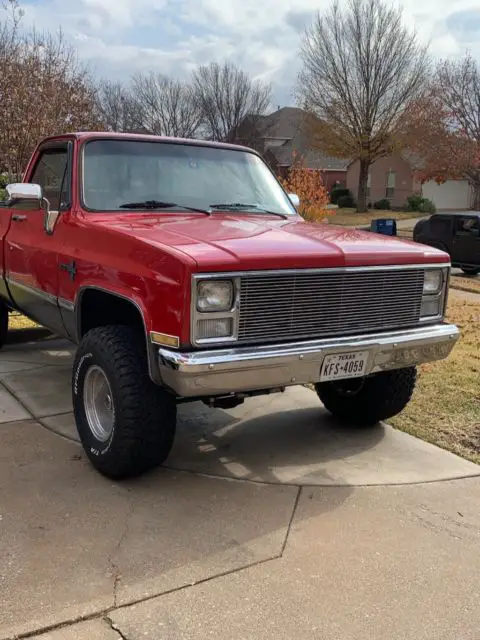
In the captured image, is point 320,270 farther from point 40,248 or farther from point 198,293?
point 40,248

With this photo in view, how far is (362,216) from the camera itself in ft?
120

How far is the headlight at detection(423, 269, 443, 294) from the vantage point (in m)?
4.02

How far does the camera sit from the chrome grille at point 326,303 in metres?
3.29

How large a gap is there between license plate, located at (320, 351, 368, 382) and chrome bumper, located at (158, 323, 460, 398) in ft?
0.12

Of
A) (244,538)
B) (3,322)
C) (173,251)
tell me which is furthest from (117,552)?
(3,322)

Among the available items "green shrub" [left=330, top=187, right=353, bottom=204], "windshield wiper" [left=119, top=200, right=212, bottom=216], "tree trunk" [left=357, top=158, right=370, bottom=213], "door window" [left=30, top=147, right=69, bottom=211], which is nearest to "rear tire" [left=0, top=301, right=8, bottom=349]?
"door window" [left=30, top=147, right=69, bottom=211]

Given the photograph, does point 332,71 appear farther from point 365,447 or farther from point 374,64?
point 365,447

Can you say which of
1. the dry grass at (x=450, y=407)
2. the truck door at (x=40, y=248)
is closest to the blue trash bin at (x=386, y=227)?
the dry grass at (x=450, y=407)

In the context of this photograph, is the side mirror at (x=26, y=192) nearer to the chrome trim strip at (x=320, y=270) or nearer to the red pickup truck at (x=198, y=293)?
the red pickup truck at (x=198, y=293)

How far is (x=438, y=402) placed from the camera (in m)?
5.29

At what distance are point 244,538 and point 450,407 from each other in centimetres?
261

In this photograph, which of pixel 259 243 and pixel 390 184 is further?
pixel 390 184

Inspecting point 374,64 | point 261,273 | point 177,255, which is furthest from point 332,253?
point 374,64

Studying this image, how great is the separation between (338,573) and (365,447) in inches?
63.8
